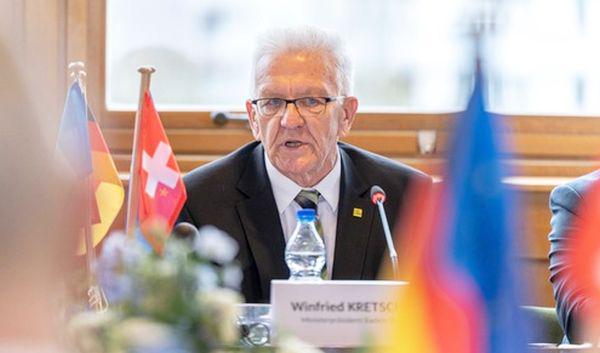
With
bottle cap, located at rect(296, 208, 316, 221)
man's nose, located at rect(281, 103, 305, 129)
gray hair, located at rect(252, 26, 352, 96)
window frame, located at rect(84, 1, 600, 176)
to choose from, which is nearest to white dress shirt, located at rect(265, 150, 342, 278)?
man's nose, located at rect(281, 103, 305, 129)

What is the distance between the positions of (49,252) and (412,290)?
526mm

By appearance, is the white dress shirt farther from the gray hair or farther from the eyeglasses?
the gray hair

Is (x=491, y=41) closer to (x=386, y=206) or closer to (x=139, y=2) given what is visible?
(x=386, y=206)

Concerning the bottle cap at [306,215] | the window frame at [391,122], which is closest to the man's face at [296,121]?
the bottle cap at [306,215]

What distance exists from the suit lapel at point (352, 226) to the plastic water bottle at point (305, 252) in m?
0.31

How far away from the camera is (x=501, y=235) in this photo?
1414 mm

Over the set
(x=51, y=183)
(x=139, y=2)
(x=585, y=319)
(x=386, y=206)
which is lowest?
(x=585, y=319)

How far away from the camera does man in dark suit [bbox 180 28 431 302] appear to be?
3539mm

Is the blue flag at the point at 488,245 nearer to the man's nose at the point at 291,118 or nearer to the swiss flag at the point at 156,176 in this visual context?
the swiss flag at the point at 156,176

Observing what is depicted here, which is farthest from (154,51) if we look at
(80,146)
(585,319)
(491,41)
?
(491,41)

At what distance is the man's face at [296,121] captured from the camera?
366 centimetres

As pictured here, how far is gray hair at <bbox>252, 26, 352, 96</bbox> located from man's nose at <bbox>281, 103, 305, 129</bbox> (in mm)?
131

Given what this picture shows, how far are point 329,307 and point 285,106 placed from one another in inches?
68.7

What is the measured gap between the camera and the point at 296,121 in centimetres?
367
